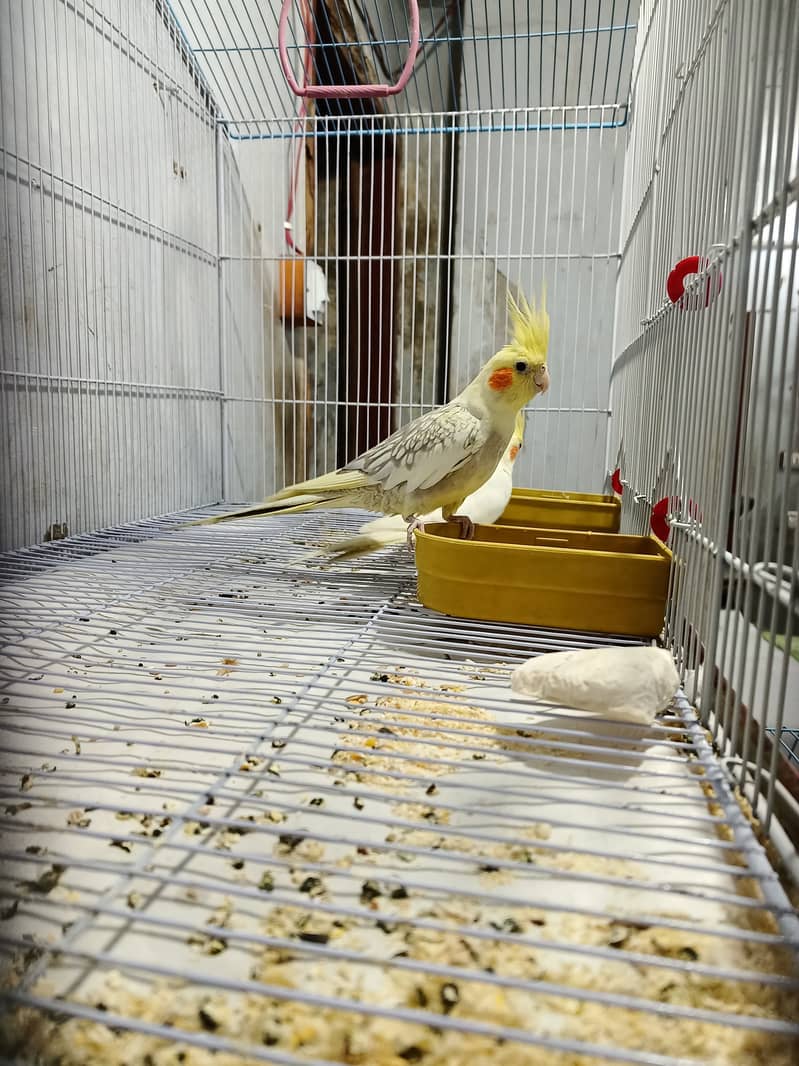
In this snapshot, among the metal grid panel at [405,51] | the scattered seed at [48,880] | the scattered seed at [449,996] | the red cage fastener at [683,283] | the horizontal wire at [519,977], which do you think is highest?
the metal grid panel at [405,51]

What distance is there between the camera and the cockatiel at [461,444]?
161 centimetres

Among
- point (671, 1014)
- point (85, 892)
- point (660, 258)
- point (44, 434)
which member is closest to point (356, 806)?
point (85, 892)

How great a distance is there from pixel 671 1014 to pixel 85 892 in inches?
17.5

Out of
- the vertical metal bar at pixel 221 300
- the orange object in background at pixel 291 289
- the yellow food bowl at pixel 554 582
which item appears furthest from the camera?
the orange object in background at pixel 291 289

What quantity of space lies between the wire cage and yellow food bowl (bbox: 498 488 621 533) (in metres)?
0.10

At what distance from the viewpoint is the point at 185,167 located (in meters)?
2.56

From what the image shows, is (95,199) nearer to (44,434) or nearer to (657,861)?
(44,434)

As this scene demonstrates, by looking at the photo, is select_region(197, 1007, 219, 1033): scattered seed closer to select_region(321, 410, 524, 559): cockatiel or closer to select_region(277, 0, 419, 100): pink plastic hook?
select_region(321, 410, 524, 559): cockatiel

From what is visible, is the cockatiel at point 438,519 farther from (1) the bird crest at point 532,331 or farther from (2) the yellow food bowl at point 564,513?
(1) the bird crest at point 532,331

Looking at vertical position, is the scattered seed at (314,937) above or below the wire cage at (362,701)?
below

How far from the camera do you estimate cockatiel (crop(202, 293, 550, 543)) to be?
1.61 m

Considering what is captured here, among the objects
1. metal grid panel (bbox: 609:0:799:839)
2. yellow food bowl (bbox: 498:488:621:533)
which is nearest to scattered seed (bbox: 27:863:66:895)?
metal grid panel (bbox: 609:0:799:839)

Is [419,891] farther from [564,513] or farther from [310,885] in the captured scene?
[564,513]

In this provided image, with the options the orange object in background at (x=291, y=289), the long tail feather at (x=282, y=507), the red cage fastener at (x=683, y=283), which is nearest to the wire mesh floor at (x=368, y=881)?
the red cage fastener at (x=683, y=283)
